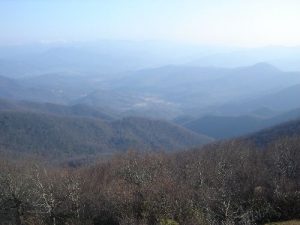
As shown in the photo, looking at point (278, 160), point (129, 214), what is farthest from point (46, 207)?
point (278, 160)

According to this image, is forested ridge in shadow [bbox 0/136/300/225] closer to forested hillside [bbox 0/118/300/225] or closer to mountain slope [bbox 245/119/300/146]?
forested hillside [bbox 0/118/300/225]

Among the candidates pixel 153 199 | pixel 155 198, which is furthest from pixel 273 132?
pixel 153 199

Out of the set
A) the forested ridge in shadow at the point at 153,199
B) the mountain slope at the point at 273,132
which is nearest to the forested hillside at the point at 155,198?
the forested ridge in shadow at the point at 153,199

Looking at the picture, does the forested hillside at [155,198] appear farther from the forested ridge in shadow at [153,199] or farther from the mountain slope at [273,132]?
the mountain slope at [273,132]

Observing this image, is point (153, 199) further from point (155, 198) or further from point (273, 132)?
point (273, 132)

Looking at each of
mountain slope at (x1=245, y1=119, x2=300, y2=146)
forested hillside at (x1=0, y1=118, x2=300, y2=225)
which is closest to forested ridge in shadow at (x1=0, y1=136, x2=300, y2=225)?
forested hillside at (x1=0, y1=118, x2=300, y2=225)

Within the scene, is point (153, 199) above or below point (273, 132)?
above

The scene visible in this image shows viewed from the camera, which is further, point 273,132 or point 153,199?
point 273,132

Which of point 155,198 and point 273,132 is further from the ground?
point 155,198

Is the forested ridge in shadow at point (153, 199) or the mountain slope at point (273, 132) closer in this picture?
the forested ridge in shadow at point (153, 199)

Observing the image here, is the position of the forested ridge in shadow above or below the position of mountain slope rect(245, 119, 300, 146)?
above

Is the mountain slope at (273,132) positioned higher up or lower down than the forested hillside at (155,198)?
lower down
